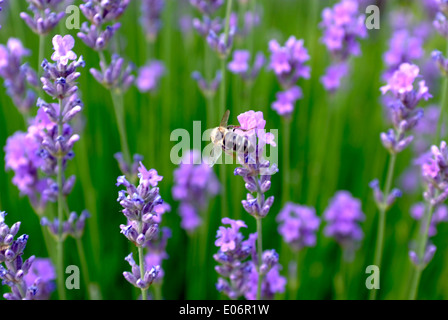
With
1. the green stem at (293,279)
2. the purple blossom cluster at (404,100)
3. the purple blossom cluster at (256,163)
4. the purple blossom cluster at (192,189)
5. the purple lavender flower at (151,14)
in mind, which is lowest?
the green stem at (293,279)

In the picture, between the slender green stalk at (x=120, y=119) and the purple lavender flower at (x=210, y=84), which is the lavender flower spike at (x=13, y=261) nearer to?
the slender green stalk at (x=120, y=119)

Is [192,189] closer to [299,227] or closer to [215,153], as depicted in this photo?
[299,227]

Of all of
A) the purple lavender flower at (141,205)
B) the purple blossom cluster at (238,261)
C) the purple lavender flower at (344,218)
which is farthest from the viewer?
the purple lavender flower at (344,218)

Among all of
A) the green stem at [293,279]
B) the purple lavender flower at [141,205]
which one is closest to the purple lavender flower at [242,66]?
the green stem at [293,279]

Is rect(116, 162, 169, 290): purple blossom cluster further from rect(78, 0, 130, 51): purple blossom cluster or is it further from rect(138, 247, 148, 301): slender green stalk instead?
rect(78, 0, 130, 51): purple blossom cluster

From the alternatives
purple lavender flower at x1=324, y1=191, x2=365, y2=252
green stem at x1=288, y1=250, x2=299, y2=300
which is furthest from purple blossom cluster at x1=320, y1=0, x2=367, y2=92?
green stem at x1=288, y1=250, x2=299, y2=300
